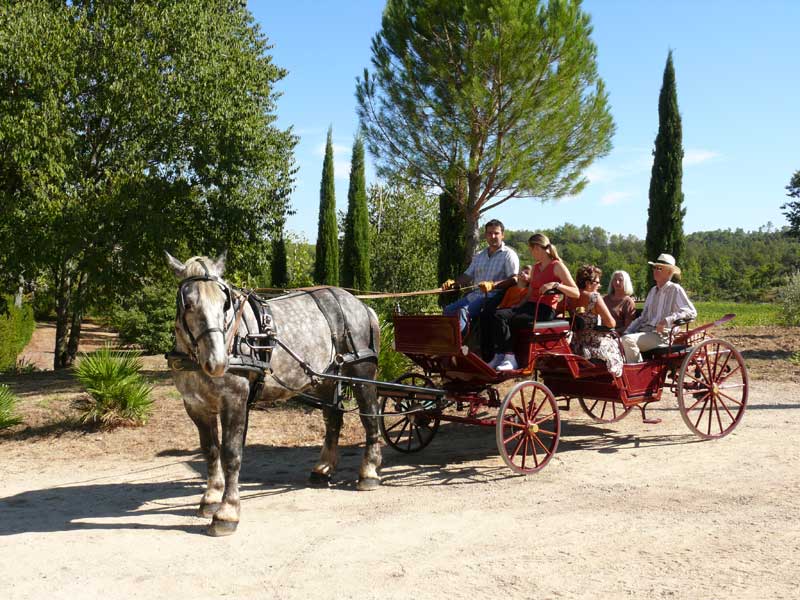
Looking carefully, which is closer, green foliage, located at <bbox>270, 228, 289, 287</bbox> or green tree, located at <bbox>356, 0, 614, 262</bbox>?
green tree, located at <bbox>356, 0, 614, 262</bbox>

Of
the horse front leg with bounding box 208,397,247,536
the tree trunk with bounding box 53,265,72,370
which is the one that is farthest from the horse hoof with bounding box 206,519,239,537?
the tree trunk with bounding box 53,265,72,370

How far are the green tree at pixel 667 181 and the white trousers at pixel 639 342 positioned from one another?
41.8 feet

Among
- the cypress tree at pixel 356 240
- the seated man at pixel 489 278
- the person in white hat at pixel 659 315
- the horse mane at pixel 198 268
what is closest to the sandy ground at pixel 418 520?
the person in white hat at pixel 659 315

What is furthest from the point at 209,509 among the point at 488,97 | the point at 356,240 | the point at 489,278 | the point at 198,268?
the point at 356,240

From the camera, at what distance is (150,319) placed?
24.0 meters

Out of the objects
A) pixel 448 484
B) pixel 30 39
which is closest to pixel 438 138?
pixel 30 39

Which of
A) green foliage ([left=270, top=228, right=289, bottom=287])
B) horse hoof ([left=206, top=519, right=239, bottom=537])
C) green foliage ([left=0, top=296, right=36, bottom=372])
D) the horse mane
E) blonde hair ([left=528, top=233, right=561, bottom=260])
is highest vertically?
green foliage ([left=270, top=228, right=289, bottom=287])

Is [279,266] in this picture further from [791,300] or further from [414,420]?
[414,420]

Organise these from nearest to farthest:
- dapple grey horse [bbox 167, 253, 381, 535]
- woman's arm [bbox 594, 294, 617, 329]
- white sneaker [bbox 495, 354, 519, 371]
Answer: dapple grey horse [bbox 167, 253, 381, 535] < white sneaker [bbox 495, 354, 519, 371] < woman's arm [bbox 594, 294, 617, 329]

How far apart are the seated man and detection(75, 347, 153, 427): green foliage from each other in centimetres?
429

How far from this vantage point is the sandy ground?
14.0ft

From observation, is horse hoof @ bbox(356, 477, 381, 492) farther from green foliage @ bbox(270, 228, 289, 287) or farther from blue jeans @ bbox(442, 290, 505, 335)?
green foliage @ bbox(270, 228, 289, 287)

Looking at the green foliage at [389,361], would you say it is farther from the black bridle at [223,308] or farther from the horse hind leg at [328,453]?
the black bridle at [223,308]

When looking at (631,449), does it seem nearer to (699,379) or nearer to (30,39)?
(699,379)
